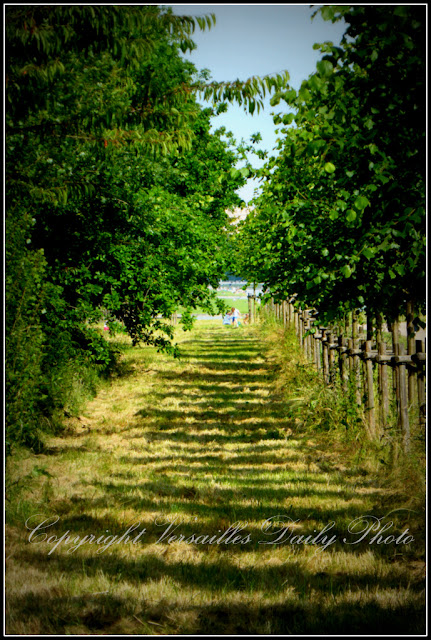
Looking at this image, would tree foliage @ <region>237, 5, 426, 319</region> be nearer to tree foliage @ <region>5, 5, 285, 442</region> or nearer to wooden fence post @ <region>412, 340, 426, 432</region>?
wooden fence post @ <region>412, 340, 426, 432</region>

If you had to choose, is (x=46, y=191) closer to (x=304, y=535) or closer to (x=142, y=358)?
(x=304, y=535)

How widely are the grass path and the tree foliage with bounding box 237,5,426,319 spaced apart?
6.98 ft

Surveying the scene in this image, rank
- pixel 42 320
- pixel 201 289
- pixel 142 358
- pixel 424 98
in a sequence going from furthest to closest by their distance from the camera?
pixel 142 358
pixel 201 289
pixel 42 320
pixel 424 98

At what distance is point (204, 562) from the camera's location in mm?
4188

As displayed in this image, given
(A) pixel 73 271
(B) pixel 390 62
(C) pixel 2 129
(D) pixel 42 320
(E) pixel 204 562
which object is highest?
(B) pixel 390 62

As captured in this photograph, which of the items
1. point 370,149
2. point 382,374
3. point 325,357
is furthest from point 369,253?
point 325,357

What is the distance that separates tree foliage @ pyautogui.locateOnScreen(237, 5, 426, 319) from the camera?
3488 mm

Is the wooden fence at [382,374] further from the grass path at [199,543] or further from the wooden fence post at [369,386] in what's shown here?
the grass path at [199,543]

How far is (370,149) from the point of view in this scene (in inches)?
156

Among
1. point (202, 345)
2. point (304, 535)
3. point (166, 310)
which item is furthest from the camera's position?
point (202, 345)

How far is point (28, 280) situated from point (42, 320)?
3487mm

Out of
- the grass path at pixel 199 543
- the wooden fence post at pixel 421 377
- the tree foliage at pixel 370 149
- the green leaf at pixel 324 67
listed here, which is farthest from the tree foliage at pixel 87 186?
the wooden fence post at pixel 421 377

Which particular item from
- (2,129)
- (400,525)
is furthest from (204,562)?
(2,129)

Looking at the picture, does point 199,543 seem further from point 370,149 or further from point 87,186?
point 87,186
